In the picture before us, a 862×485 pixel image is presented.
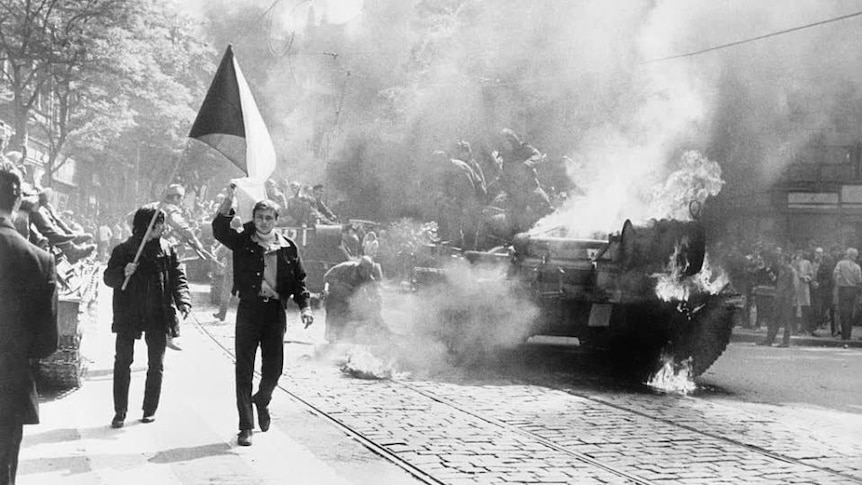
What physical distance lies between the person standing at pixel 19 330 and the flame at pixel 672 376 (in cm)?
735

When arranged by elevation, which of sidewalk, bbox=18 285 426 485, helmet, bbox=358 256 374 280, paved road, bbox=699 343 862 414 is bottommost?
sidewalk, bbox=18 285 426 485

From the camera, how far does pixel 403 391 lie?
919 cm

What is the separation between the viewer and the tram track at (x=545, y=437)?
19.5ft

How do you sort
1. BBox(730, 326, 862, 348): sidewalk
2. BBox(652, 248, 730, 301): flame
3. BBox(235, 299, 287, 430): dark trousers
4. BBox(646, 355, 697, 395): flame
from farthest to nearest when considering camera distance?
1. BBox(730, 326, 862, 348): sidewalk
2. BBox(652, 248, 730, 301): flame
3. BBox(646, 355, 697, 395): flame
4. BBox(235, 299, 287, 430): dark trousers

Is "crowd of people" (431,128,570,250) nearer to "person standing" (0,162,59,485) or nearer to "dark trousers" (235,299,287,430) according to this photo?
"dark trousers" (235,299,287,430)

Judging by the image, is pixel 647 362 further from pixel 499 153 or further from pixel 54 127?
pixel 54 127

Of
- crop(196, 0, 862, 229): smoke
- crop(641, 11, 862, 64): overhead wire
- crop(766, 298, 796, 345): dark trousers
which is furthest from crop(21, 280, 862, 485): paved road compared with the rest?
crop(641, 11, 862, 64): overhead wire

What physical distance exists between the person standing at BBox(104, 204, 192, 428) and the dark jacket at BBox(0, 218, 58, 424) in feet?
8.41

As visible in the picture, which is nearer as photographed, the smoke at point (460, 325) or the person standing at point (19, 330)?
the person standing at point (19, 330)

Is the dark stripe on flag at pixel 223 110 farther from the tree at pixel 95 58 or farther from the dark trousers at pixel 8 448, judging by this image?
the tree at pixel 95 58

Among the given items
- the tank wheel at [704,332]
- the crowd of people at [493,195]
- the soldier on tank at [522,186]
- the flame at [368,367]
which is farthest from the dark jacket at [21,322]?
the soldier on tank at [522,186]

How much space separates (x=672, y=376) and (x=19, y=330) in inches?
311

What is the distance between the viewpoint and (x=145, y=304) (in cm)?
709

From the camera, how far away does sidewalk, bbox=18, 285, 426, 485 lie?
5.52 metres
